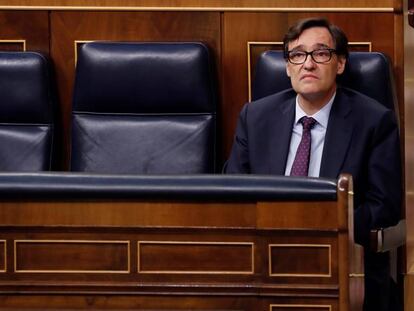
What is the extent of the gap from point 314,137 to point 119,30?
366 mm

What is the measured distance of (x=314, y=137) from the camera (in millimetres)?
1460

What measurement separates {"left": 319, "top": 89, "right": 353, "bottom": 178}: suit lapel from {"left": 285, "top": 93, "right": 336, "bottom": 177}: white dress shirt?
1 centimetres

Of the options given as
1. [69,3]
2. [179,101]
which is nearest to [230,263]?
[179,101]

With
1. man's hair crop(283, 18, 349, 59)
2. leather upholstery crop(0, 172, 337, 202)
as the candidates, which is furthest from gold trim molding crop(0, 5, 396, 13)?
leather upholstery crop(0, 172, 337, 202)

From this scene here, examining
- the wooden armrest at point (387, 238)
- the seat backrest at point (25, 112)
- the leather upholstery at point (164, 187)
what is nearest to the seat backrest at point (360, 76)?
the wooden armrest at point (387, 238)

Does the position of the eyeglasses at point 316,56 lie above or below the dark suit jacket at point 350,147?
above

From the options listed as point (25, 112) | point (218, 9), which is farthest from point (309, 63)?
point (25, 112)

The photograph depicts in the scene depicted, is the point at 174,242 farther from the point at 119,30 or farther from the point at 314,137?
the point at 119,30

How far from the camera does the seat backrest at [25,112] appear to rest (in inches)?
63.3

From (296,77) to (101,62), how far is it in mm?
296

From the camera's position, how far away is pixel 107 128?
1.60 meters

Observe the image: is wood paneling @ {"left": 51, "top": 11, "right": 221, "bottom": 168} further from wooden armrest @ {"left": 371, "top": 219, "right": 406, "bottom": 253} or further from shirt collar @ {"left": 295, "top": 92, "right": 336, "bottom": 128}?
wooden armrest @ {"left": 371, "top": 219, "right": 406, "bottom": 253}

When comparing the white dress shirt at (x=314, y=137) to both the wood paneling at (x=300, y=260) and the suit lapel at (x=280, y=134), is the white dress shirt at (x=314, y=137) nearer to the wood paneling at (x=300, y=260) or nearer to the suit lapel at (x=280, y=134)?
the suit lapel at (x=280, y=134)

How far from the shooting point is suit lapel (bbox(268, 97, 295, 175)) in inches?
56.9
